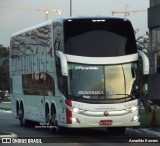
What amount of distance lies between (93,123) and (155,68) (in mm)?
16099

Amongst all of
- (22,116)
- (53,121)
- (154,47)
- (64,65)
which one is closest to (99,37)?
(64,65)

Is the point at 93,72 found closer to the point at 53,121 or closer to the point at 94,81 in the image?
the point at 94,81

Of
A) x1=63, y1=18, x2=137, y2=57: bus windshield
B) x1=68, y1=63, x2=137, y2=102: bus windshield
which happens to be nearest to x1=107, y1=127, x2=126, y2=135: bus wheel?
x1=68, y1=63, x2=137, y2=102: bus windshield

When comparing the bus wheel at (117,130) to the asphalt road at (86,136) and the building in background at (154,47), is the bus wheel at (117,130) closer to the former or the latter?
the asphalt road at (86,136)

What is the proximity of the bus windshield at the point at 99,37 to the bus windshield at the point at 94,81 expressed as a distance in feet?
1.49

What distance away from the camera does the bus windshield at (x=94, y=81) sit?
19.2 metres

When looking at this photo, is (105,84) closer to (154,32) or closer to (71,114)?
(71,114)

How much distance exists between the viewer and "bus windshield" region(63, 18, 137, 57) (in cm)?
1944

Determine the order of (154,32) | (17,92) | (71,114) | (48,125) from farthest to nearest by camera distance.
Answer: (154,32) → (17,92) → (48,125) → (71,114)

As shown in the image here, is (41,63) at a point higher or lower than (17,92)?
higher

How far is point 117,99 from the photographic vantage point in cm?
1936

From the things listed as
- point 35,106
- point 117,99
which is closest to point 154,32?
point 35,106

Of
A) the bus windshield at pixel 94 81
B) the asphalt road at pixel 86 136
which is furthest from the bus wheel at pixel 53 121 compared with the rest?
the bus windshield at pixel 94 81

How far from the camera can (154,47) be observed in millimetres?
34906
